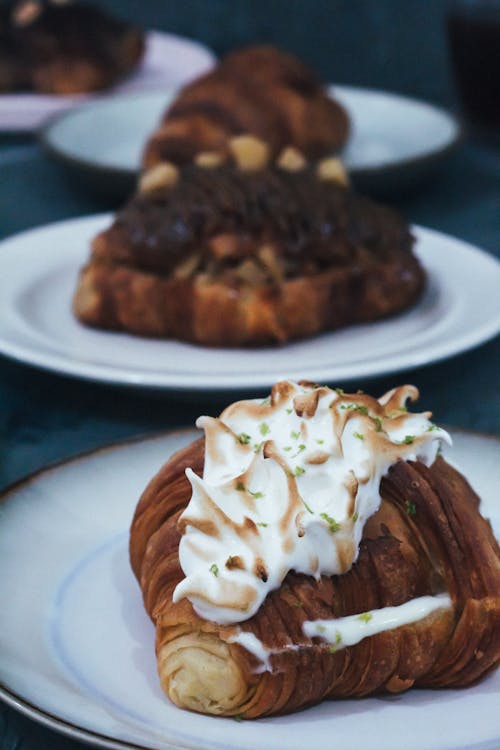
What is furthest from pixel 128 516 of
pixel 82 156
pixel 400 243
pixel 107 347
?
pixel 82 156

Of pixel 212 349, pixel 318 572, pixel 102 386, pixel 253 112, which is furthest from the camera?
pixel 253 112

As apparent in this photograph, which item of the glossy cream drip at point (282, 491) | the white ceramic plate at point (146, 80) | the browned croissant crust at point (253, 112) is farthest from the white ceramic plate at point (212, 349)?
the white ceramic plate at point (146, 80)

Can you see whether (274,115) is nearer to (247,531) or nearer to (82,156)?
(82,156)

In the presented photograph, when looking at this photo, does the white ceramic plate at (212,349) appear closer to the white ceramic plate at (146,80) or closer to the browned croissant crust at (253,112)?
the browned croissant crust at (253,112)

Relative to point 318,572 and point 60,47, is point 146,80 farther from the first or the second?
point 318,572

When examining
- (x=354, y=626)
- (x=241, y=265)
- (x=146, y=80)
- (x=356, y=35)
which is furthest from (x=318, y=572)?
(x=356, y=35)

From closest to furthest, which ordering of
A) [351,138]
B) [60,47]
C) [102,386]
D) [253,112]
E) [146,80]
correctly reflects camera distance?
[102,386] < [253,112] < [351,138] < [60,47] < [146,80]

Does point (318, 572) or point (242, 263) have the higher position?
point (318, 572)
